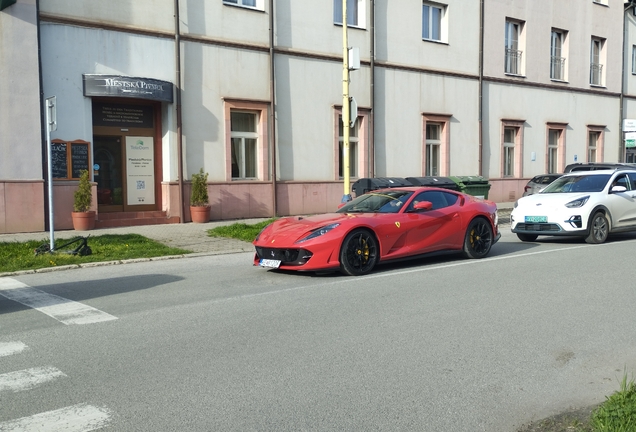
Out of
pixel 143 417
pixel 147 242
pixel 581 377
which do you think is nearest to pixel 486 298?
pixel 581 377

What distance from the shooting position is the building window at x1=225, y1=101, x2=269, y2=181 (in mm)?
19594

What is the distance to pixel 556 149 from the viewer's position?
100 feet

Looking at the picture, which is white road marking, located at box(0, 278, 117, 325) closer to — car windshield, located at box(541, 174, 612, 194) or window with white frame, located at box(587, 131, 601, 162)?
car windshield, located at box(541, 174, 612, 194)

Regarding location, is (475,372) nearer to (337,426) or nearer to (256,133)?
(337,426)

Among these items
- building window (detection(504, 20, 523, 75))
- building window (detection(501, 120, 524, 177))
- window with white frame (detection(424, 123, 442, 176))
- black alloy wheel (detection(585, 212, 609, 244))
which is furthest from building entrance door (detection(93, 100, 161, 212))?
building window (detection(504, 20, 523, 75))

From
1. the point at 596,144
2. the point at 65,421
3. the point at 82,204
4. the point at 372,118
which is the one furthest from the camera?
the point at 596,144

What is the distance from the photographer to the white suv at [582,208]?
1355cm

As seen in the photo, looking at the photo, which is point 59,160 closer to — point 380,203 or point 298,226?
point 298,226

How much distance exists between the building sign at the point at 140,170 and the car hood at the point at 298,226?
8821 millimetres

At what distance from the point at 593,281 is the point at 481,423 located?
228 inches

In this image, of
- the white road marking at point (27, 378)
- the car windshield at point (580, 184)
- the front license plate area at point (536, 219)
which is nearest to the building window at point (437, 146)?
the car windshield at point (580, 184)

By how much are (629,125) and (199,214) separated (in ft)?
80.3

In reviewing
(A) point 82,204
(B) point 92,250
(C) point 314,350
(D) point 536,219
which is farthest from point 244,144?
(C) point 314,350

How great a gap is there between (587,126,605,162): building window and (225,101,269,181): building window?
1906cm
